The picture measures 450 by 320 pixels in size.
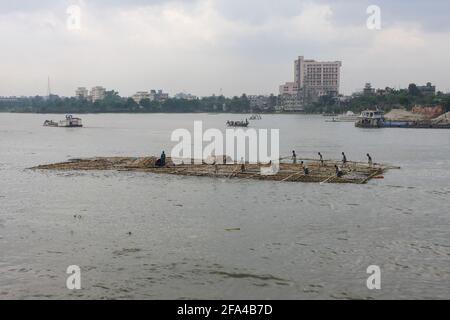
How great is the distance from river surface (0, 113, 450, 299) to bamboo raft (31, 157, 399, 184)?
39.2 inches

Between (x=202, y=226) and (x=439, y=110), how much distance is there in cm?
12191

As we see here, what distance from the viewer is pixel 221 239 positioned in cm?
1939

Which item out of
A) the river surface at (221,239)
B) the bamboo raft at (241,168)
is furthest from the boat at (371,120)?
the river surface at (221,239)

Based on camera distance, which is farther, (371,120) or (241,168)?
(371,120)

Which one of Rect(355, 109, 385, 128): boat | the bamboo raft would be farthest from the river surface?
Rect(355, 109, 385, 128): boat

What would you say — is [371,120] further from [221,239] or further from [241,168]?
[221,239]

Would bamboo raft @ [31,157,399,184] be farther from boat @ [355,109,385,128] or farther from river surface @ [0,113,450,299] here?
boat @ [355,109,385,128]

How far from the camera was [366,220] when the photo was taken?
22.7m

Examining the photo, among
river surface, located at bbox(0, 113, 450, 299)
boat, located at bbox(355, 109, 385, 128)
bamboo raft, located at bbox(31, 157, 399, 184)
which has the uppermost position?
boat, located at bbox(355, 109, 385, 128)

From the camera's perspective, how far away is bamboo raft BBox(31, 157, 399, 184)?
106ft

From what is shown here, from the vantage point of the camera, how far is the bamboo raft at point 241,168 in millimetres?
32219

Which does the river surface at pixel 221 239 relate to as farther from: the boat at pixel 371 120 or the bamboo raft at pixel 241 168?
the boat at pixel 371 120

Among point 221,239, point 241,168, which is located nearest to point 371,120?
point 241,168

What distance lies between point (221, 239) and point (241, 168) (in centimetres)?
1511
